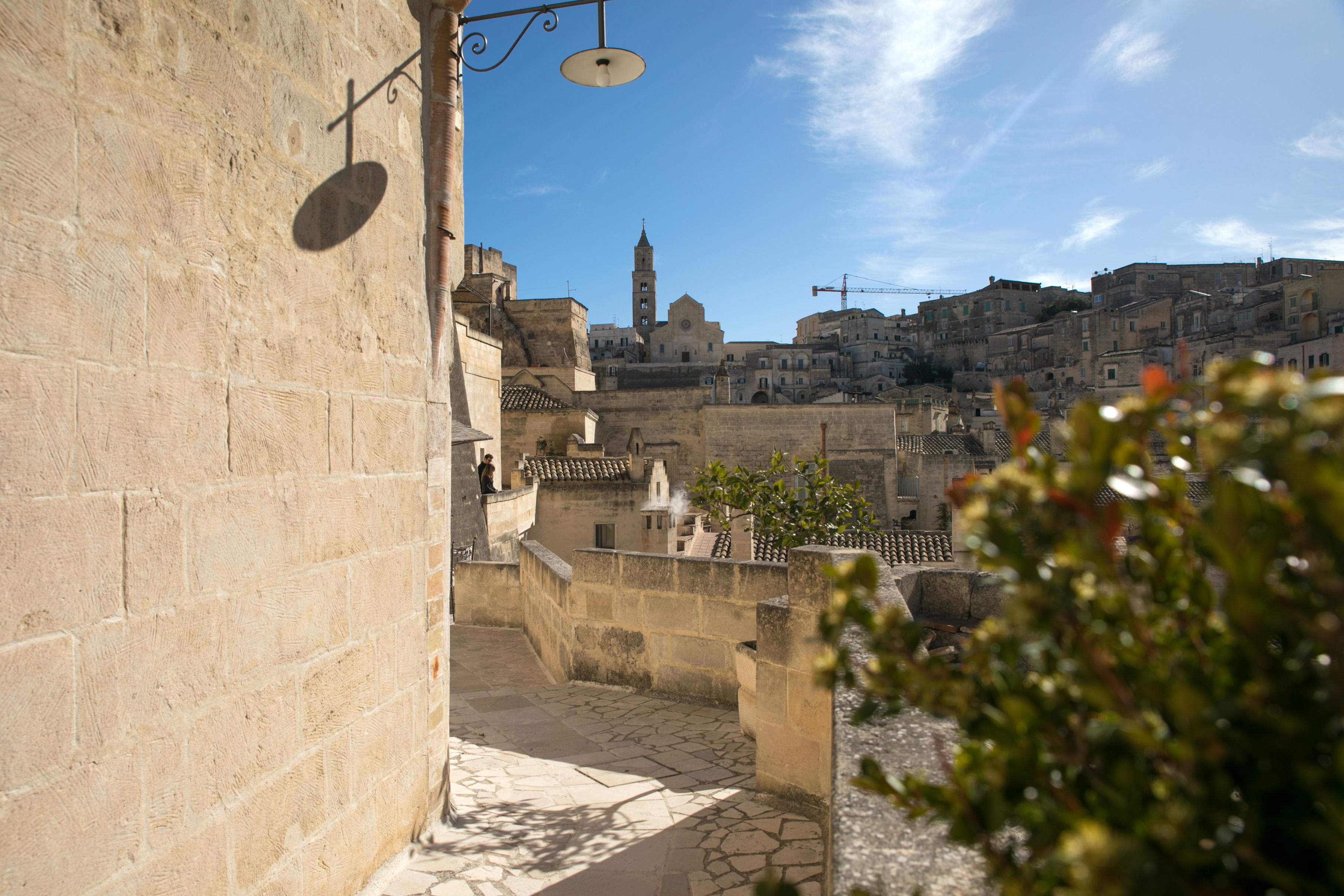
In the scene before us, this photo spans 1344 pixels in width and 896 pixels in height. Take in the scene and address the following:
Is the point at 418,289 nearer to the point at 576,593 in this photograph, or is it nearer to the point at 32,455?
the point at 32,455

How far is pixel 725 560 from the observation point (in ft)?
18.7

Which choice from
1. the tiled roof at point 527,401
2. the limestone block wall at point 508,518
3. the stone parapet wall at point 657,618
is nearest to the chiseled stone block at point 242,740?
the stone parapet wall at point 657,618

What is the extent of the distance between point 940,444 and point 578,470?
63.6 feet

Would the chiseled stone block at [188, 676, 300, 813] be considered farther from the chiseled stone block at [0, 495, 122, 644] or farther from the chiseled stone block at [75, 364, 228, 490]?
the chiseled stone block at [75, 364, 228, 490]

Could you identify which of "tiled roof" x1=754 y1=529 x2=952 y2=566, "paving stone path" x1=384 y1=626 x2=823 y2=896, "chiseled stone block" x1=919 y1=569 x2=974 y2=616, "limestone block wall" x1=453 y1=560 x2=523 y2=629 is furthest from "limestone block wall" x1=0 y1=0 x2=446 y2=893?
"tiled roof" x1=754 y1=529 x2=952 y2=566

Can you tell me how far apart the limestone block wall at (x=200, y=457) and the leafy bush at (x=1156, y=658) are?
6.57ft

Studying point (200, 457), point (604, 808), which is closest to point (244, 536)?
point (200, 457)

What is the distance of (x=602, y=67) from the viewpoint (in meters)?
4.41

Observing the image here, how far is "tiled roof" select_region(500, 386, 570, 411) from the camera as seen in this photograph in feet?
90.3

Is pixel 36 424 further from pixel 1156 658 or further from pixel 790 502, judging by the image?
pixel 790 502

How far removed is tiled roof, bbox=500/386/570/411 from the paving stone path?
21.7 m

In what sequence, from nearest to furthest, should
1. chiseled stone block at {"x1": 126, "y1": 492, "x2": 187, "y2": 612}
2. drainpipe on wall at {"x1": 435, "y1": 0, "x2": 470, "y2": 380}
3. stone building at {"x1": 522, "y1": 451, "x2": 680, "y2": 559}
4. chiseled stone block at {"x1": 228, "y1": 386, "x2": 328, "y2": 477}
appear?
1. chiseled stone block at {"x1": 126, "y1": 492, "x2": 187, "y2": 612}
2. chiseled stone block at {"x1": 228, "y1": 386, "x2": 328, "y2": 477}
3. drainpipe on wall at {"x1": 435, "y1": 0, "x2": 470, "y2": 380}
4. stone building at {"x1": 522, "y1": 451, "x2": 680, "y2": 559}

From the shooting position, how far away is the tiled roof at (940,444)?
109 ft

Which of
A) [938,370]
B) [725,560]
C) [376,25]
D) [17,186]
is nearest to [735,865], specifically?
[725,560]
